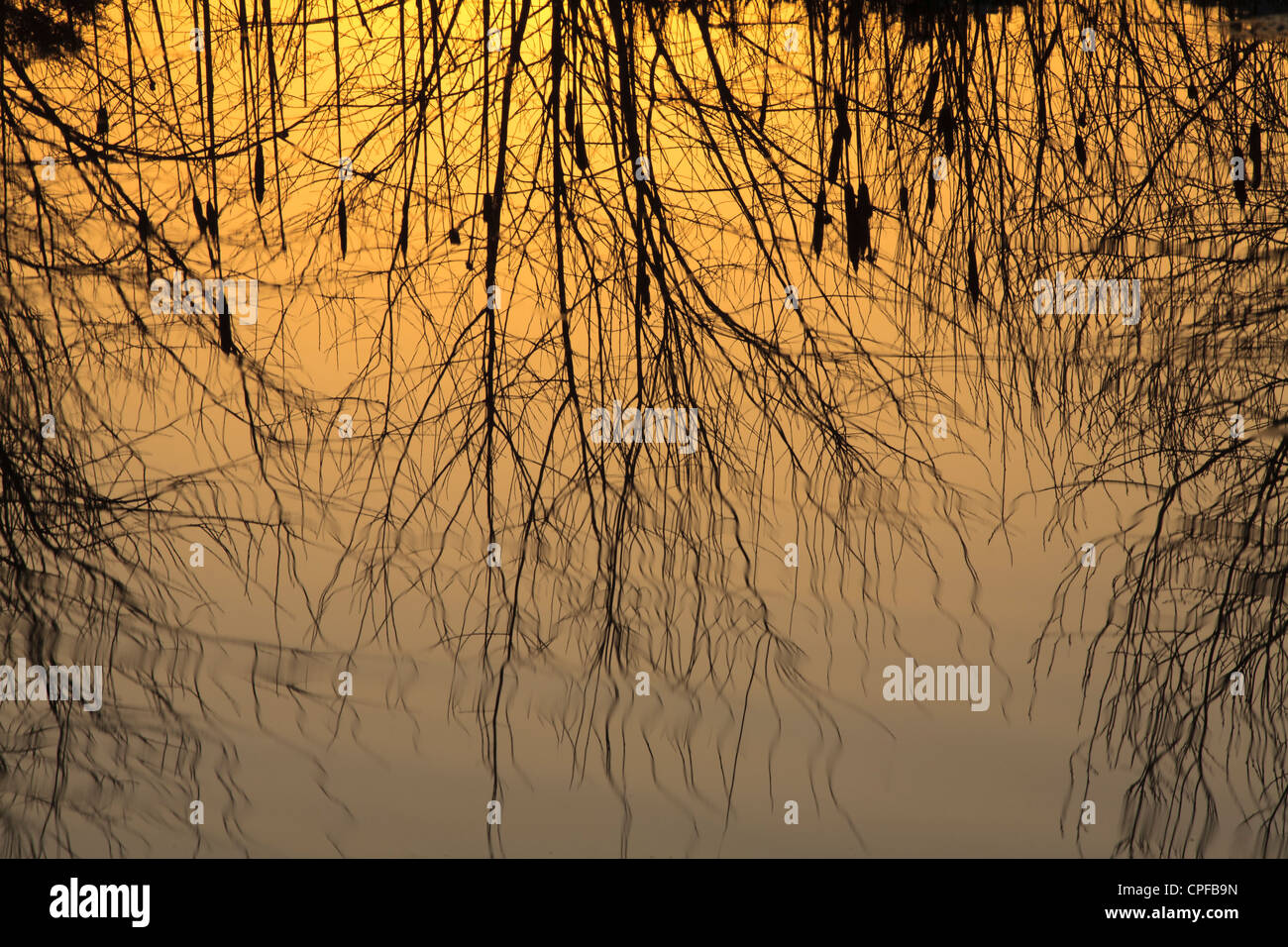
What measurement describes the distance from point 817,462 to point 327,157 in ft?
4.00

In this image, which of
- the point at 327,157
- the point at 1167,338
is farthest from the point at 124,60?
the point at 1167,338

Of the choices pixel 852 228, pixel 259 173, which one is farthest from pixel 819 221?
pixel 259 173

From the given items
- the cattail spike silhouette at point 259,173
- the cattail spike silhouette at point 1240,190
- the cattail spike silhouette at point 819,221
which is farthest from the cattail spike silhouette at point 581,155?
the cattail spike silhouette at point 1240,190

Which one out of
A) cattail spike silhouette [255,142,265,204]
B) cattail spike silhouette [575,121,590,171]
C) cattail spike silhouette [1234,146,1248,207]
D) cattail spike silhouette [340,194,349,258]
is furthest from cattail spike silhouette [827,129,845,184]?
cattail spike silhouette [255,142,265,204]

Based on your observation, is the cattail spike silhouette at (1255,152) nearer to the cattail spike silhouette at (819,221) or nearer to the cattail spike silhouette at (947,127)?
the cattail spike silhouette at (947,127)

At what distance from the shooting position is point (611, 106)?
2.46 metres

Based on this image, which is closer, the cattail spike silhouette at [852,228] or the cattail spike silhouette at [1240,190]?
the cattail spike silhouette at [852,228]

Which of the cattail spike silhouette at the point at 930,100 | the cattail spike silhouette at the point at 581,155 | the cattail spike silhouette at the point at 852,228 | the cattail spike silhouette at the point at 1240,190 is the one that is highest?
the cattail spike silhouette at the point at 930,100

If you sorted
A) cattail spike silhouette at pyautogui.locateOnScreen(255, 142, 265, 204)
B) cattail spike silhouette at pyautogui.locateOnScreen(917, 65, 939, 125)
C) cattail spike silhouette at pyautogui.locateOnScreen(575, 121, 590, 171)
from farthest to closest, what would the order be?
cattail spike silhouette at pyautogui.locateOnScreen(917, 65, 939, 125)
cattail spike silhouette at pyautogui.locateOnScreen(255, 142, 265, 204)
cattail spike silhouette at pyautogui.locateOnScreen(575, 121, 590, 171)

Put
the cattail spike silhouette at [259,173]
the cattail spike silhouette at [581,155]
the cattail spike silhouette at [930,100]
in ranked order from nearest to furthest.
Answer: the cattail spike silhouette at [581,155] < the cattail spike silhouette at [259,173] < the cattail spike silhouette at [930,100]

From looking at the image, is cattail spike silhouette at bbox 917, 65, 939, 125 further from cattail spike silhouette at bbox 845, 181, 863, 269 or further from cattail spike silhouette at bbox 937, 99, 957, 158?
cattail spike silhouette at bbox 845, 181, 863, 269
